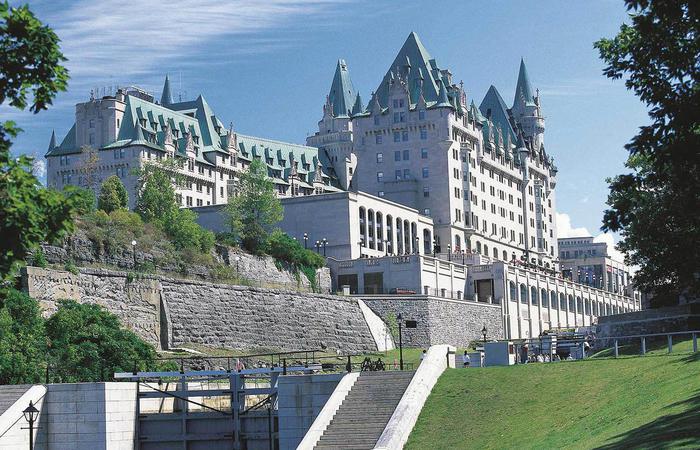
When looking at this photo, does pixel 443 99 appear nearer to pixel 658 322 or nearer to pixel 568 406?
pixel 658 322

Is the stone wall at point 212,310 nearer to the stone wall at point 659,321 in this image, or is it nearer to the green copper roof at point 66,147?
the stone wall at point 659,321

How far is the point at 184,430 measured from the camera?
52.2 meters

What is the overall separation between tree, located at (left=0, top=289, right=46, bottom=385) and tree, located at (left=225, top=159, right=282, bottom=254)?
40.9m

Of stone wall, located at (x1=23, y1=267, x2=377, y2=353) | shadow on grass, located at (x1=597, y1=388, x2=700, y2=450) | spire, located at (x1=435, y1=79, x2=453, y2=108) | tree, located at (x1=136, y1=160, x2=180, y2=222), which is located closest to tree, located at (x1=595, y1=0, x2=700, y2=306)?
shadow on grass, located at (x1=597, y1=388, x2=700, y2=450)

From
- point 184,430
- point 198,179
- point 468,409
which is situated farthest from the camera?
point 198,179

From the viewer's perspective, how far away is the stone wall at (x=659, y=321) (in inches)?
2714

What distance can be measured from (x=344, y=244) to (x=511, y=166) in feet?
185

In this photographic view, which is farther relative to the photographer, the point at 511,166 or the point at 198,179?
the point at 511,166

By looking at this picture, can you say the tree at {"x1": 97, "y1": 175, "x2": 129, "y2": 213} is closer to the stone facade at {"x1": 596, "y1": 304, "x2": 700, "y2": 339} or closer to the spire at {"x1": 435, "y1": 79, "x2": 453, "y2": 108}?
the spire at {"x1": 435, "y1": 79, "x2": 453, "y2": 108}

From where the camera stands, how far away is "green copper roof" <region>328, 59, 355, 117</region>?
7451 inches

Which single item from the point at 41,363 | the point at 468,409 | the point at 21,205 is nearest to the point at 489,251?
the point at 41,363

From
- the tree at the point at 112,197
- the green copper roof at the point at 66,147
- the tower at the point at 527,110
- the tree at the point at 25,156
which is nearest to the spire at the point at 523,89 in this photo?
the tower at the point at 527,110

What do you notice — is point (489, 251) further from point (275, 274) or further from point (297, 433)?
point (297, 433)

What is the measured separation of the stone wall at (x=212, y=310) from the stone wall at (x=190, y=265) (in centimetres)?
264
